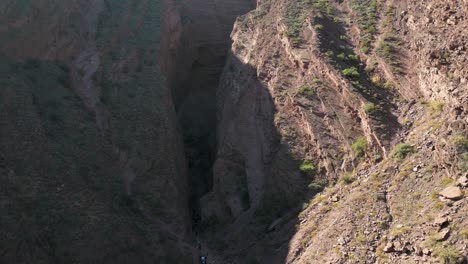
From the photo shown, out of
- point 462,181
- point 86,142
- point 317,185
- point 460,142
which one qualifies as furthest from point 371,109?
point 86,142

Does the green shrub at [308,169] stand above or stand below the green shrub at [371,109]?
below

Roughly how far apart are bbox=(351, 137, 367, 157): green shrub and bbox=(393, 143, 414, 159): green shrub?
218 centimetres

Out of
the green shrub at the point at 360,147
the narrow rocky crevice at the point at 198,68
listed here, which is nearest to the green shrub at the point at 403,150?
the green shrub at the point at 360,147

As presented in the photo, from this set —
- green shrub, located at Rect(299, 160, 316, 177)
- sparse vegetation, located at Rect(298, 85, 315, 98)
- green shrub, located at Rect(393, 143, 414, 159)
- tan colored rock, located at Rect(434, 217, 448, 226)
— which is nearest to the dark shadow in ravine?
green shrub, located at Rect(299, 160, 316, 177)

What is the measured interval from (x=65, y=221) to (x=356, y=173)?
1408 centimetres

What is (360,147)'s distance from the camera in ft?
98.2

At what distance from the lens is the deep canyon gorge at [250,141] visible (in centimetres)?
2533

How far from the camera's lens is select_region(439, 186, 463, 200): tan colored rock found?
22.6 metres

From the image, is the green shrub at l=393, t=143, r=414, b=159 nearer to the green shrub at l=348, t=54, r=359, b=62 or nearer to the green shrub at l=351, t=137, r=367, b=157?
the green shrub at l=351, t=137, r=367, b=157

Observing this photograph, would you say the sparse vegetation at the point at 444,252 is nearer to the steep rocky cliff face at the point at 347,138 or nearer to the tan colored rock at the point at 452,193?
the steep rocky cliff face at the point at 347,138

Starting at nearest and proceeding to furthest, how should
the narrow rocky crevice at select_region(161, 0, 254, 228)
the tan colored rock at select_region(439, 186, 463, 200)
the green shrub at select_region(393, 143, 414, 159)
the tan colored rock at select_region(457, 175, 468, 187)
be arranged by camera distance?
the tan colored rock at select_region(439, 186, 463, 200) < the tan colored rock at select_region(457, 175, 468, 187) < the green shrub at select_region(393, 143, 414, 159) < the narrow rocky crevice at select_region(161, 0, 254, 228)

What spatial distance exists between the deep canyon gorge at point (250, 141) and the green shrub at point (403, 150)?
9 cm

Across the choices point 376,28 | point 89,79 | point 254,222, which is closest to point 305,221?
point 254,222

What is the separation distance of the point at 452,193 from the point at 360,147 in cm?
755
